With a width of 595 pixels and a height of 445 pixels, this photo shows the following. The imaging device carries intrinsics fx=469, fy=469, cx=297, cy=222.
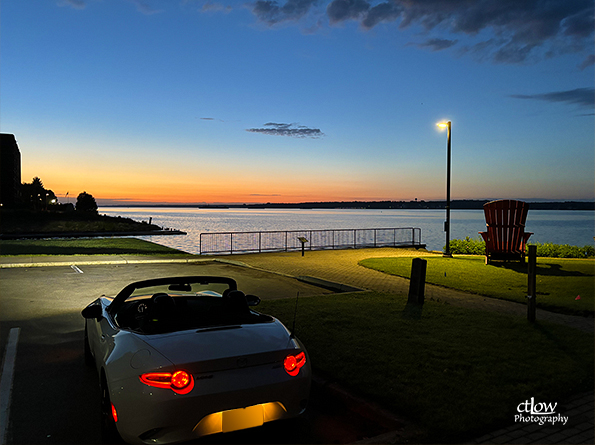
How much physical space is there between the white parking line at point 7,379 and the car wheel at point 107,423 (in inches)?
35.4

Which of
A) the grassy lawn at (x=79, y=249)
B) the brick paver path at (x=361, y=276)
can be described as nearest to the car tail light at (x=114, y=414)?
the brick paver path at (x=361, y=276)

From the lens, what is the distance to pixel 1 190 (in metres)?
111

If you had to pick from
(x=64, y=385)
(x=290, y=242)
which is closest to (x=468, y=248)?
(x=64, y=385)

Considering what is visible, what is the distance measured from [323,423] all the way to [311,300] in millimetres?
5464

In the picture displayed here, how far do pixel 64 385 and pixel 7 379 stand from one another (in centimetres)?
77

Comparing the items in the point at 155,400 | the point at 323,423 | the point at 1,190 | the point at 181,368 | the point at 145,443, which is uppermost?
the point at 1,190

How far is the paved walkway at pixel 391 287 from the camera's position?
4.04 meters

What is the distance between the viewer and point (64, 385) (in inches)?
213

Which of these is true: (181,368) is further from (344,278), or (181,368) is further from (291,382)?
(344,278)

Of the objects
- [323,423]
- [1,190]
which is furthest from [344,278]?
[1,190]

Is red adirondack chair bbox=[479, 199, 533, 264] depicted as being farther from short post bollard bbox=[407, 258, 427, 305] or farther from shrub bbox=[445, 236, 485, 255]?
short post bollard bbox=[407, 258, 427, 305]

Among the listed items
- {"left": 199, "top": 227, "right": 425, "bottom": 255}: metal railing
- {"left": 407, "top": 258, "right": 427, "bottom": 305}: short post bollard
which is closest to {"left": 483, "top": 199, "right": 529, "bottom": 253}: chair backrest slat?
{"left": 199, "top": 227, "right": 425, "bottom": 255}: metal railing

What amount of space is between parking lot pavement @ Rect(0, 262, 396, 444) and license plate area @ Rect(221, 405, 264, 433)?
0.06m

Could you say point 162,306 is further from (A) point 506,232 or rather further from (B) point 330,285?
(A) point 506,232
